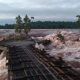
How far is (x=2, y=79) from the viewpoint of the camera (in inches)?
1329

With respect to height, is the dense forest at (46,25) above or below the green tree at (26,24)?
below

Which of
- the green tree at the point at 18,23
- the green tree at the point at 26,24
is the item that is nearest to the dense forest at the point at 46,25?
the green tree at the point at 26,24

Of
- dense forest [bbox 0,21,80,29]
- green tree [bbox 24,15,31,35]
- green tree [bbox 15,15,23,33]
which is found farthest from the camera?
dense forest [bbox 0,21,80,29]

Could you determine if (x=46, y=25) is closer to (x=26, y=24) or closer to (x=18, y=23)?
(x=26, y=24)

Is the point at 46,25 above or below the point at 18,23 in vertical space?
below

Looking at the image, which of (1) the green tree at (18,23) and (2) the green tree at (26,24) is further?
(1) the green tree at (18,23)

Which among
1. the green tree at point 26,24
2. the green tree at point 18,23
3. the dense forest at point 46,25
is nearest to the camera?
the green tree at point 26,24

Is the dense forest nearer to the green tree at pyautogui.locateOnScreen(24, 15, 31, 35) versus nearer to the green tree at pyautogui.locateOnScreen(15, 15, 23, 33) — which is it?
the green tree at pyautogui.locateOnScreen(24, 15, 31, 35)

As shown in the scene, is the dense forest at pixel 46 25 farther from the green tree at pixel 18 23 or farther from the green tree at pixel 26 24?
the green tree at pixel 18 23

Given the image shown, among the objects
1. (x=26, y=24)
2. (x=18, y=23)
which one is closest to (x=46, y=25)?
(x=26, y=24)

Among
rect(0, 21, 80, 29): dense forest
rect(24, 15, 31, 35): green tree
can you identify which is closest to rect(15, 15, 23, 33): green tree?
rect(24, 15, 31, 35): green tree

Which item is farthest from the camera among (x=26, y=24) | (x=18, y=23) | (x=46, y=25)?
(x=46, y=25)

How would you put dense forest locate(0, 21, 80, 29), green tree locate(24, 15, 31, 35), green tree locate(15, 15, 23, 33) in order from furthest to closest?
dense forest locate(0, 21, 80, 29) < green tree locate(15, 15, 23, 33) < green tree locate(24, 15, 31, 35)

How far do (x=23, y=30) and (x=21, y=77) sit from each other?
7829 centimetres
